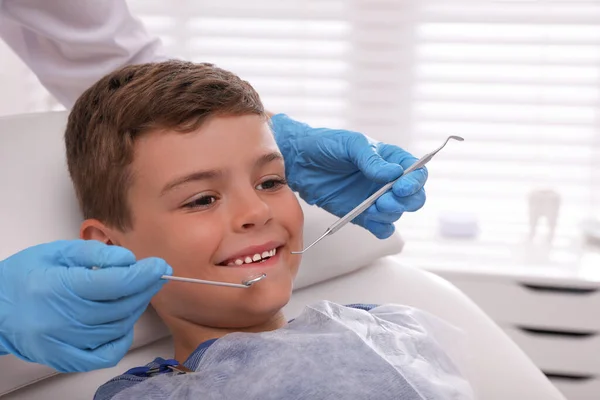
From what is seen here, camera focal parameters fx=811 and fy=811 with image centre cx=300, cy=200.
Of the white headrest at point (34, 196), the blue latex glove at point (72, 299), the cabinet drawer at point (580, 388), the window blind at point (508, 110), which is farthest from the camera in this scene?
the window blind at point (508, 110)

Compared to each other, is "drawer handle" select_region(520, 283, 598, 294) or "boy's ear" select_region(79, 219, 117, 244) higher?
"boy's ear" select_region(79, 219, 117, 244)

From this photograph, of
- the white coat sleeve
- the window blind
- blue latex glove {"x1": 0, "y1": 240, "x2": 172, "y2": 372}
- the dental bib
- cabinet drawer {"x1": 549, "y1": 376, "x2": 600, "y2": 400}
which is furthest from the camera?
the window blind

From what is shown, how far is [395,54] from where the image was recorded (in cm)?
277

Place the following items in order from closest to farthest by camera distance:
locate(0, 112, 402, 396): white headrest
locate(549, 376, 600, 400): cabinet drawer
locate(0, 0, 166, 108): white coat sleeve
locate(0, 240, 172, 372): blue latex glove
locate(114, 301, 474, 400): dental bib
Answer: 1. locate(0, 240, 172, 372): blue latex glove
2. locate(114, 301, 474, 400): dental bib
3. locate(0, 112, 402, 396): white headrest
4. locate(0, 0, 166, 108): white coat sleeve
5. locate(549, 376, 600, 400): cabinet drawer

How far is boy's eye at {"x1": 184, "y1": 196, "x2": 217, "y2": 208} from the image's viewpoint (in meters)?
1.27

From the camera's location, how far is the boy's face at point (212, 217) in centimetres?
125

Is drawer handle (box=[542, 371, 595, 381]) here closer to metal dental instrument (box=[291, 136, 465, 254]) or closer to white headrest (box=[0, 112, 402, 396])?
metal dental instrument (box=[291, 136, 465, 254])

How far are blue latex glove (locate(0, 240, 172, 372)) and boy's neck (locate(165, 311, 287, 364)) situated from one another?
0.30m

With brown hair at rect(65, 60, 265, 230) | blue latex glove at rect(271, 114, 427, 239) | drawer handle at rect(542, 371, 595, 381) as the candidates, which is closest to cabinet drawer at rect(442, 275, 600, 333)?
drawer handle at rect(542, 371, 595, 381)

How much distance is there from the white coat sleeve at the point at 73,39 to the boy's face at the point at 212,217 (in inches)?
20.3

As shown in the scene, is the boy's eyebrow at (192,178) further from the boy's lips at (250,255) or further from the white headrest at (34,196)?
the white headrest at (34,196)

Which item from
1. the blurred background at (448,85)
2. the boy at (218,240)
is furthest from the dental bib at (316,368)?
the blurred background at (448,85)

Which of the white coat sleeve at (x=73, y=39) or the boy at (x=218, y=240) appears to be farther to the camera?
the white coat sleeve at (x=73, y=39)

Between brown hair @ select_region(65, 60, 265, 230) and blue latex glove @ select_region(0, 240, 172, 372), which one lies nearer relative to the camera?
blue latex glove @ select_region(0, 240, 172, 372)
